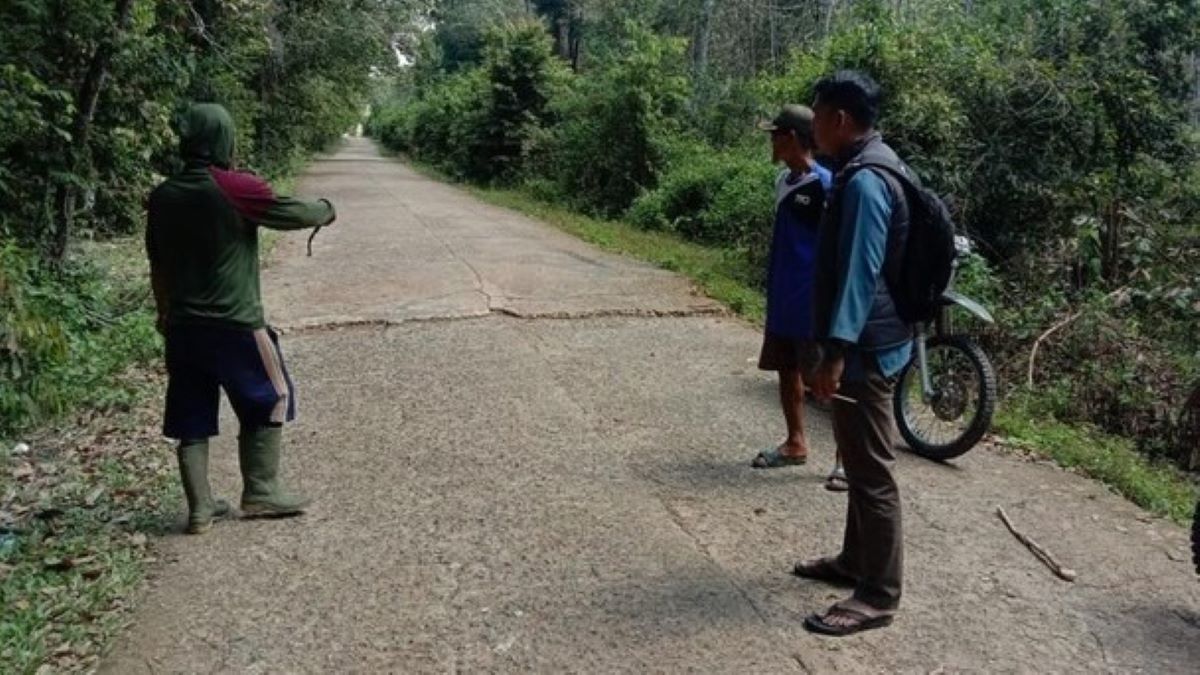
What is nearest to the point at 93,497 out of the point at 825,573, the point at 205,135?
the point at 205,135

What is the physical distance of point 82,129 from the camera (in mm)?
8508

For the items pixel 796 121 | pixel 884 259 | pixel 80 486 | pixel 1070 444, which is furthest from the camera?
pixel 1070 444

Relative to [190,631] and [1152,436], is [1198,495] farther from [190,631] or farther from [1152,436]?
[190,631]

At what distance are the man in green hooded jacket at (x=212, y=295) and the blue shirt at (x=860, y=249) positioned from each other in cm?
217

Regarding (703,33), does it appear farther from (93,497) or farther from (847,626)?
(847,626)

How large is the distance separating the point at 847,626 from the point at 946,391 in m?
2.38

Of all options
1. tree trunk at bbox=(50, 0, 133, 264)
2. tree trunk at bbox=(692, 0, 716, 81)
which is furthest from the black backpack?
tree trunk at bbox=(692, 0, 716, 81)

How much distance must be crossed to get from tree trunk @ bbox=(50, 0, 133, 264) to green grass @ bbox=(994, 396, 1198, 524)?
7.62m

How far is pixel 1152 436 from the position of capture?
6.64 metres

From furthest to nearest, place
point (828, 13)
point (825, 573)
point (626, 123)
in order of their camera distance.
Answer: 1. point (828, 13)
2. point (626, 123)
3. point (825, 573)

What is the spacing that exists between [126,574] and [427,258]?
25.4 feet

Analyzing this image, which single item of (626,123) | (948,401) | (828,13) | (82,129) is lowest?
(948,401)

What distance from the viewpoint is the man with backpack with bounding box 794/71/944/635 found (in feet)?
10.7

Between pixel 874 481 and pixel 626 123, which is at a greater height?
pixel 626 123
